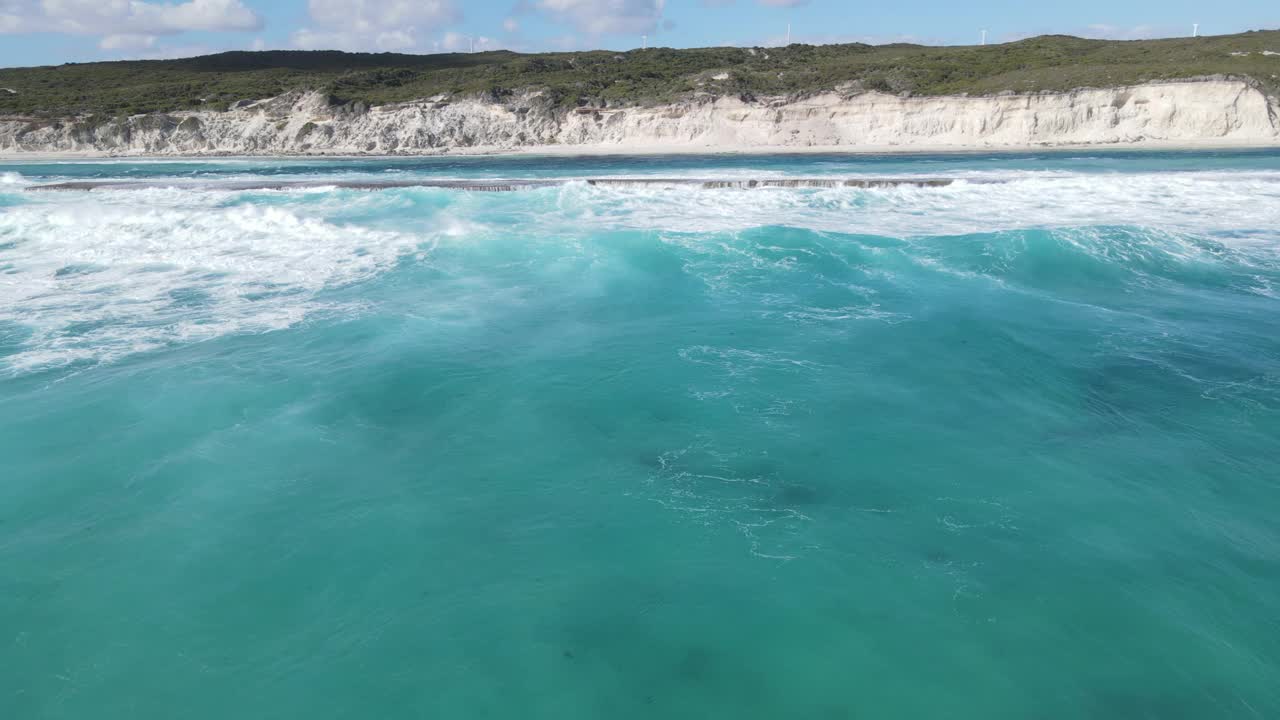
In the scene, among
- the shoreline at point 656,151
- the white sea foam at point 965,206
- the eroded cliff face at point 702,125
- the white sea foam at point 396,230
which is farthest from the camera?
the eroded cliff face at point 702,125

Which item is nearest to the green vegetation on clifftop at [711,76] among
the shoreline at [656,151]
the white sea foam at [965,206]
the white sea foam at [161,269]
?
the shoreline at [656,151]

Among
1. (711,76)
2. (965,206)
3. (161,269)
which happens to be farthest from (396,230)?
(711,76)

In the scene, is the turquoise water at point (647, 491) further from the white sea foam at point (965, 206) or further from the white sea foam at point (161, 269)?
the white sea foam at point (965, 206)

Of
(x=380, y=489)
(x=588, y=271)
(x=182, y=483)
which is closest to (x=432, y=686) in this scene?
(x=380, y=489)

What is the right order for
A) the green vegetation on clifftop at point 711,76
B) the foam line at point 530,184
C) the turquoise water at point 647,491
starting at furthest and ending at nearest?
the green vegetation on clifftop at point 711,76 < the foam line at point 530,184 < the turquoise water at point 647,491

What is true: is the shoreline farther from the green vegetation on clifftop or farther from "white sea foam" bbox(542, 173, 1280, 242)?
"white sea foam" bbox(542, 173, 1280, 242)

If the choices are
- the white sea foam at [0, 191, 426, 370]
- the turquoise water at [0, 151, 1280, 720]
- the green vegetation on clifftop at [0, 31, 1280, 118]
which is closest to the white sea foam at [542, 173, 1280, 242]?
the turquoise water at [0, 151, 1280, 720]

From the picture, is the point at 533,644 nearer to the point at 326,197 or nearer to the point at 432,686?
the point at 432,686
